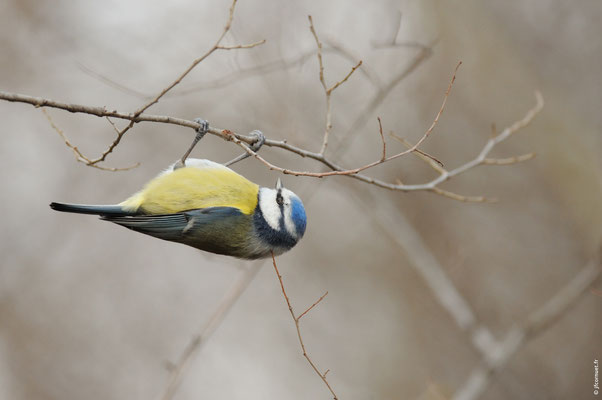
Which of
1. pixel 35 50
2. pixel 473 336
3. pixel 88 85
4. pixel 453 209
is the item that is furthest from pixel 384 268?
pixel 35 50

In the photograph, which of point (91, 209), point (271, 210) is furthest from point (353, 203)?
point (91, 209)

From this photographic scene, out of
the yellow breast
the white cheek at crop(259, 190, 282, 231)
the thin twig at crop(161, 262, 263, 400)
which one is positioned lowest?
the thin twig at crop(161, 262, 263, 400)

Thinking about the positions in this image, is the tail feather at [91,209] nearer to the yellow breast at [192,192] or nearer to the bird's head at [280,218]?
the yellow breast at [192,192]

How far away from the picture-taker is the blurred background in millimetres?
6297

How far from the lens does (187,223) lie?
11.9ft

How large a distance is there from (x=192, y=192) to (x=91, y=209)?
2.00ft

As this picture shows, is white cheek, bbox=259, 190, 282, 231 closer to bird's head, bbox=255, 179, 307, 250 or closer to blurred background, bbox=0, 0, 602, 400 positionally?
bird's head, bbox=255, 179, 307, 250

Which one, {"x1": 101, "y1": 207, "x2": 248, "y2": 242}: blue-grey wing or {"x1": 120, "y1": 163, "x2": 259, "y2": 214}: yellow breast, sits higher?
{"x1": 120, "y1": 163, "x2": 259, "y2": 214}: yellow breast

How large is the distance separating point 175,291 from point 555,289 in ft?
15.2

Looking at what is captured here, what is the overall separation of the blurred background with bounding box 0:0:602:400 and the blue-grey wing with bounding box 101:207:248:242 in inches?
89.4

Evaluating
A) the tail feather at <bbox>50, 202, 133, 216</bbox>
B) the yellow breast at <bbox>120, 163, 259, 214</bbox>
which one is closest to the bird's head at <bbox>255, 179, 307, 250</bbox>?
the yellow breast at <bbox>120, 163, 259, 214</bbox>

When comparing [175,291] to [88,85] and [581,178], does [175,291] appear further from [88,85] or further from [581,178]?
[581,178]

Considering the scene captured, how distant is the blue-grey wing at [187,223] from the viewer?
3594 mm

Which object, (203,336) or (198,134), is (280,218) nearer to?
(198,134)
